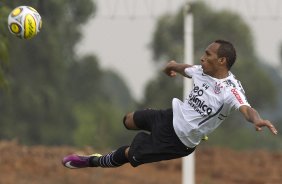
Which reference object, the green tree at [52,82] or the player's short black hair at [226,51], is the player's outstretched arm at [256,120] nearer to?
the player's short black hair at [226,51]

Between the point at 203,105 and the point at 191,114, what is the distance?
0.27m

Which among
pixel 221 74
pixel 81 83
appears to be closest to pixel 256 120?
pixel 221 74

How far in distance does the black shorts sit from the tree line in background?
3074 centimetres

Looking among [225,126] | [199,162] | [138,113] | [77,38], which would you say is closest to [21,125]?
[77,38]

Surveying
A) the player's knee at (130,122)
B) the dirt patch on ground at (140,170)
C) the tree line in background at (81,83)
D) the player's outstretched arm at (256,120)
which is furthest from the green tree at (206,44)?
the player's outstretched arm at (256,120)

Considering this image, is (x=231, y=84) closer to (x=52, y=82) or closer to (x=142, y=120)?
(x=142, y=120)

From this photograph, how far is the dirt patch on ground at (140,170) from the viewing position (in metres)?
24.9

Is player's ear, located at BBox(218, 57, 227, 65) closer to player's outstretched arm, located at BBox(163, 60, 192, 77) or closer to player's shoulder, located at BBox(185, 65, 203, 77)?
player's shoulder, located at BBox(185, 65, 203, 77)

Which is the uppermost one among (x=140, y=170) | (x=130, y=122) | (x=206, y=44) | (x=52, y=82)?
(x=206, y=44)

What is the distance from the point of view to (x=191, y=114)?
11359 millimetres

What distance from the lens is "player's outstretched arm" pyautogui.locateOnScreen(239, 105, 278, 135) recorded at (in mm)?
9602

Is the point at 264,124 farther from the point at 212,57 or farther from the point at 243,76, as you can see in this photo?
the point at 243,76

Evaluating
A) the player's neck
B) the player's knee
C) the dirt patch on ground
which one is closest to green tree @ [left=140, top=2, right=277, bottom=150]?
the dirt patch on ground

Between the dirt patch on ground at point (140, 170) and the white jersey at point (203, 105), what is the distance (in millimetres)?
12996
